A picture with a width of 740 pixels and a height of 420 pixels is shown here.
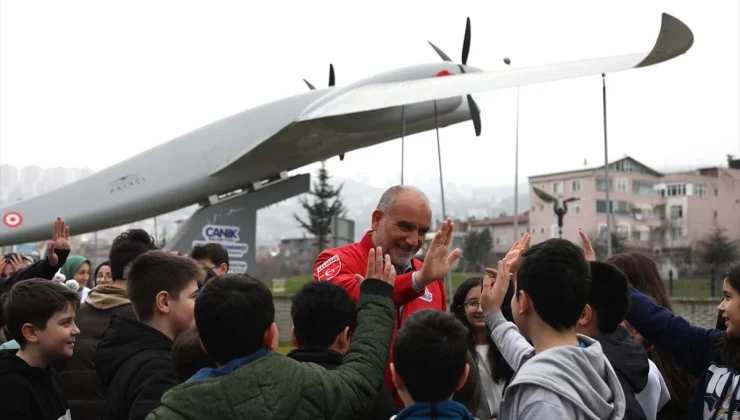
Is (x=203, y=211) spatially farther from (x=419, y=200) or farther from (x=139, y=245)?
(x=419, y=200)

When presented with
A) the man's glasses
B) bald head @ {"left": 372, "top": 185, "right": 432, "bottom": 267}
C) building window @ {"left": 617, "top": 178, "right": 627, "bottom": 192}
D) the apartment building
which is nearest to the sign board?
the man's glasses

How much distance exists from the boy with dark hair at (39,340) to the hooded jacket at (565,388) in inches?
81.7

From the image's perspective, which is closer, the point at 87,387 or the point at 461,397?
the point at 461,397

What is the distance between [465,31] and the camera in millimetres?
16125

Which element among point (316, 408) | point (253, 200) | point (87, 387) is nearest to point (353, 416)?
point (316, 408)

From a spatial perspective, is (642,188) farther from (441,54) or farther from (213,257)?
(213,257)

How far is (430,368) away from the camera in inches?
96.4

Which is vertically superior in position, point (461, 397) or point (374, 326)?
point (374, 326)

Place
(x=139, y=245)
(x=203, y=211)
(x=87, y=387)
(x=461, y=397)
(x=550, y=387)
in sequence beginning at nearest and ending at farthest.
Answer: (x=550, y=387), (x=461, y=397), (x=87, y=387), (x=139, y=245), (x=203, y=211)

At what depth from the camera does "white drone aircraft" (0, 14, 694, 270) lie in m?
14.6

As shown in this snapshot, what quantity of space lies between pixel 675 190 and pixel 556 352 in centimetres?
4762

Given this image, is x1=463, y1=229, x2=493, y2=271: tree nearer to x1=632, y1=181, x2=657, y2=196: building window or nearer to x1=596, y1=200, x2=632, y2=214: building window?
x1=596, y1=200, x2=632, y2=214: building window

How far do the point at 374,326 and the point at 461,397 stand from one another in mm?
744

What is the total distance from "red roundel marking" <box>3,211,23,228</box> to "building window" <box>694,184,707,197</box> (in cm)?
3705
